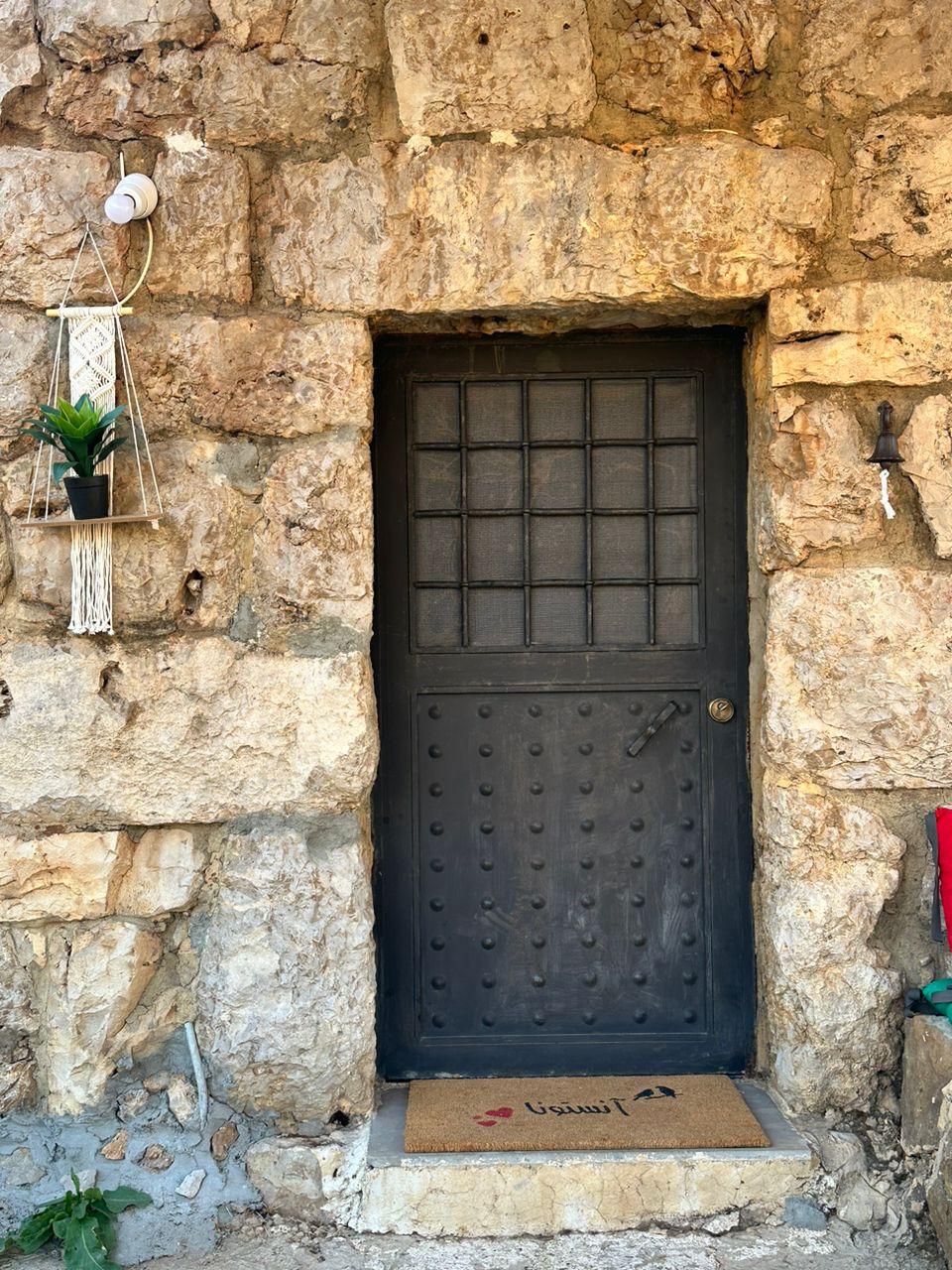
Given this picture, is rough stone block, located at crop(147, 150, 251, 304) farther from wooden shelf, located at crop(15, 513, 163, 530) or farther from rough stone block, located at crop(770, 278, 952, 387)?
rough stone block, located at crop(770, 278, 952, 387)

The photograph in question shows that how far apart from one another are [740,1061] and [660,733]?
0.85m

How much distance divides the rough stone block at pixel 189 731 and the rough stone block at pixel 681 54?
4.73ft

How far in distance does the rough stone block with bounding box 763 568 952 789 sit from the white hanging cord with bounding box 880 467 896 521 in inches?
5.1

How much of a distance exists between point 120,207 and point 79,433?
500 mm

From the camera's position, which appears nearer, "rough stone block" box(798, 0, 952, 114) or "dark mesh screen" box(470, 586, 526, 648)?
"rough stone block" box(798, 0, 952, 114)

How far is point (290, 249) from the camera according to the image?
2.60 metres

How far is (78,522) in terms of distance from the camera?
99.2 inches

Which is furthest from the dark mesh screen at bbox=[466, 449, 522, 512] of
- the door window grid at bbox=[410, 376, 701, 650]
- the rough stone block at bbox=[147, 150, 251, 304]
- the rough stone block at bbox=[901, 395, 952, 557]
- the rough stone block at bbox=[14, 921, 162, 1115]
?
the rough stone block at bbox=[14, 921, 162, 1115]

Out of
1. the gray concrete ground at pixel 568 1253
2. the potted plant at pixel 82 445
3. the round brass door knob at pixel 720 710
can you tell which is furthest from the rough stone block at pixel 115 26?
the gray concrete ground at pixel 568 1253

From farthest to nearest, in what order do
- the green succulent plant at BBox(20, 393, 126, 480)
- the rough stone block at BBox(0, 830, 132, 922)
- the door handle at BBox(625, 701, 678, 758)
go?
the door handle at BBox(625, 701, 678, 758), the rough stone block at BBox(0, 830, 132, 922), the green succulent plant at BBox(20, 393, 126, 480)

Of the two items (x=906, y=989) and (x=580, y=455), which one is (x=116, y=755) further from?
(x=906, y=989)

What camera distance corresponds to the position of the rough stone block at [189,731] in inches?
101

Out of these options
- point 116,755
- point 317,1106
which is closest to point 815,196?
point 116,755

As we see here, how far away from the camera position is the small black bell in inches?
101
